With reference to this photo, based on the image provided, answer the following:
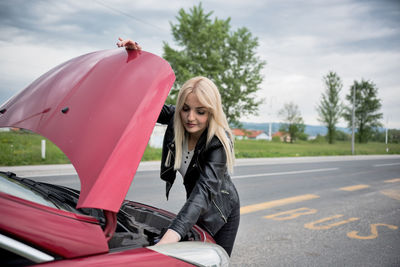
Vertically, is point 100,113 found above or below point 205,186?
above

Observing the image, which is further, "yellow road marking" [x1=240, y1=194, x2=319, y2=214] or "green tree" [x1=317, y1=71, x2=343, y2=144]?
"green tree" [x1=317, y1=71, x2=343, y2=144]

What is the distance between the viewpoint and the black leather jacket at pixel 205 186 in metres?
1.67

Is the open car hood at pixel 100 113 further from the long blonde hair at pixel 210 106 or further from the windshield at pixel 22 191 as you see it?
the long blonde hair at pixel 210 106

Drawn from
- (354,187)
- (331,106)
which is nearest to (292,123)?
(331,106)

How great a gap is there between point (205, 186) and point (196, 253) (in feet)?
1.57

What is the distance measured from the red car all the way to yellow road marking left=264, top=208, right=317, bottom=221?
391cm

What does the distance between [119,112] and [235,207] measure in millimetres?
1202

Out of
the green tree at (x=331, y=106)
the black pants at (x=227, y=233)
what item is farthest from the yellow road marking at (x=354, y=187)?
the green tree at (x=331, y=106)

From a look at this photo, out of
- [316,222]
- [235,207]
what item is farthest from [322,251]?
[235,207]

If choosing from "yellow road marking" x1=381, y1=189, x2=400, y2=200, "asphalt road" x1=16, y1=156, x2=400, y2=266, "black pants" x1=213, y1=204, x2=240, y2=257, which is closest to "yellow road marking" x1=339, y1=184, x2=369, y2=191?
"asphalt road" x1=16, y1=156, x2=400, y2=266

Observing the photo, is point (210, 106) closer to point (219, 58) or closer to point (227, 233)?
point (227, 233)

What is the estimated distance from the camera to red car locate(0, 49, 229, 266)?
104 centimetres

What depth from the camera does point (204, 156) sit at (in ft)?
6.35

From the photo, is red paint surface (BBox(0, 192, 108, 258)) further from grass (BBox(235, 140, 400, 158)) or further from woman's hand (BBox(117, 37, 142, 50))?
grass (BBox(235, 140, 400, 158))
